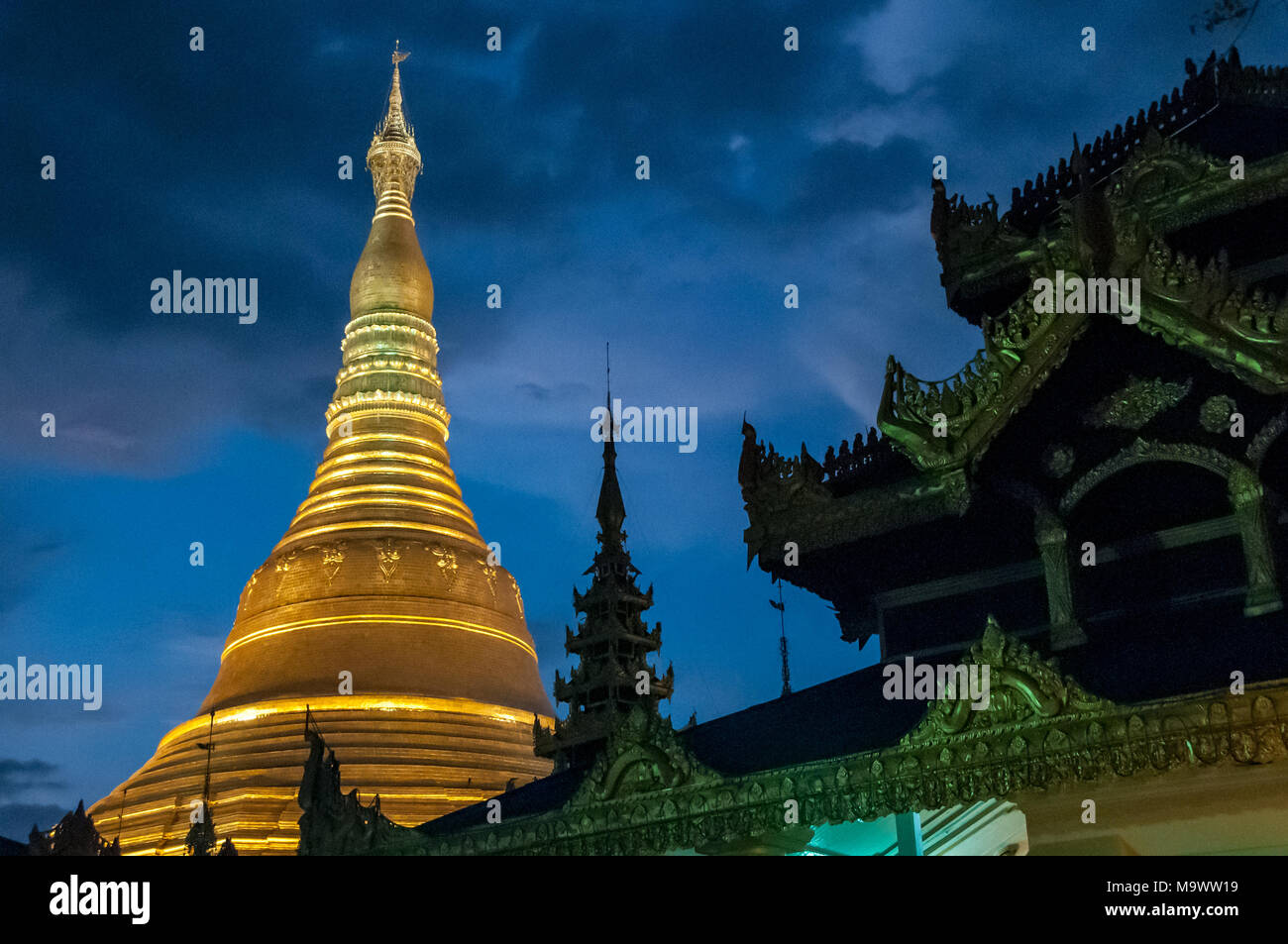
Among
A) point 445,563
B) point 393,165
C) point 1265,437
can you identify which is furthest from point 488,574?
point 1265,437

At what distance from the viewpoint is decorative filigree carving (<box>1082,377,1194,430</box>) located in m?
12.4

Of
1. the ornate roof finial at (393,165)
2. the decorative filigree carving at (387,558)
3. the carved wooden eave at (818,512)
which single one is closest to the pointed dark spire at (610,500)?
the carved wooden eave at (818,512)

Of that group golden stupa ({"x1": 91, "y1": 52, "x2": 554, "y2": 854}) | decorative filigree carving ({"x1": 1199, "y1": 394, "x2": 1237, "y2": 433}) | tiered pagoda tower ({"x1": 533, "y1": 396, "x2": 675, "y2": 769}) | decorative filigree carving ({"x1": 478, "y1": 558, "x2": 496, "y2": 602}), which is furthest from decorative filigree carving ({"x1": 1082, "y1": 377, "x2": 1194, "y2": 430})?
decorative filigree carving ({"x1": 478, "y1": 558, "x2": 496, "y2": 602})

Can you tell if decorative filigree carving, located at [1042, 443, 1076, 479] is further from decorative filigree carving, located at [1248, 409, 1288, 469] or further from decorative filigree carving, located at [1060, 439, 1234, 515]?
decorative filigree carving, located at [1248, 409, 1288, 469]

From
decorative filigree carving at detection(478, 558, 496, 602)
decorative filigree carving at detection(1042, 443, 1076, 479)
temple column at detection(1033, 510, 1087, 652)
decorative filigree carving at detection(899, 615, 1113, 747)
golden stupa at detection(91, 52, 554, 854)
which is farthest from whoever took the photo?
decorative filigree carving at detection(478, 558, 496, 602)

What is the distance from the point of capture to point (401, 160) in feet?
156

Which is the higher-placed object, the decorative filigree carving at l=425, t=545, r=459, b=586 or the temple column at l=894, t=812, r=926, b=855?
the decorative filigree carving at l=425, t=545, r=459, b=586

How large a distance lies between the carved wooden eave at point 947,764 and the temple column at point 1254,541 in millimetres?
2535

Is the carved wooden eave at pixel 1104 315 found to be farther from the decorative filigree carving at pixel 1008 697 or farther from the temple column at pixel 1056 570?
the decorative filigree carving at pixel 1008 697

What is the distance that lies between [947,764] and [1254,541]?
3.65 m

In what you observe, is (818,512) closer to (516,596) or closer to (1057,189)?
(1057,189)

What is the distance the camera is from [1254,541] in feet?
38.6

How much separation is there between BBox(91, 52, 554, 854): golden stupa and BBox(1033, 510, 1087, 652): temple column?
22.3 metres
